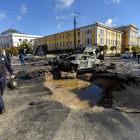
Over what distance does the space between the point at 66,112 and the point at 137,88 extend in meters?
3.17

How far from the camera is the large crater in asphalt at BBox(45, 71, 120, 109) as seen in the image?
458cm

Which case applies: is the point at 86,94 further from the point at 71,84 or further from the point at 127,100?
the point at 127,100

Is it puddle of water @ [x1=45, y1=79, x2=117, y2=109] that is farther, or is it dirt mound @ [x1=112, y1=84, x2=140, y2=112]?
puddle of water @ [x1=45, y1=79, x2=117, y2=109]

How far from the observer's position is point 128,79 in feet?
18.9

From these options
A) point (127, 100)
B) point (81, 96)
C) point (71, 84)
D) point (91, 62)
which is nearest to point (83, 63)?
point (91, 62)

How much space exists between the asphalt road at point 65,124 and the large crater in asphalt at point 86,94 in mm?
1249

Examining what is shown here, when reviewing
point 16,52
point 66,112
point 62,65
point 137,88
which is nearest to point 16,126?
point 66,112

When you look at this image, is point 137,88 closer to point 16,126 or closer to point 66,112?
point 66,112

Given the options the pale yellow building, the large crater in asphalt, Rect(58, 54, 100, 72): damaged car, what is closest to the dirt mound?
the large crater in asphalt

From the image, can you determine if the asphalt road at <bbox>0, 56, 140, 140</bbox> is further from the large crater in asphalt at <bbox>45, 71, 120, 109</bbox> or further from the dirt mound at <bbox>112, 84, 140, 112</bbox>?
the large crater in asphalt at <bbox>45, 71, 120, 109</bbox>

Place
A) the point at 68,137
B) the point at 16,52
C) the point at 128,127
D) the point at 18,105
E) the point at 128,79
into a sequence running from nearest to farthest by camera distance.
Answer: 1. the point at 68,137
2. the point at 128,127
3. the point at 18,105
4. the point at 128,79
5. the point at 16,52

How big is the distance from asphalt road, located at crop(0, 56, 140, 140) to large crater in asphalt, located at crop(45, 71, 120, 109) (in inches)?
49.2

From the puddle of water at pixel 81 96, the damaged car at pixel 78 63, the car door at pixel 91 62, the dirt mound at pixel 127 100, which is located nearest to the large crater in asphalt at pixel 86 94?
the puddle of water at pixel 81 96

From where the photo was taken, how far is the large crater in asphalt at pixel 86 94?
4.58 metres
